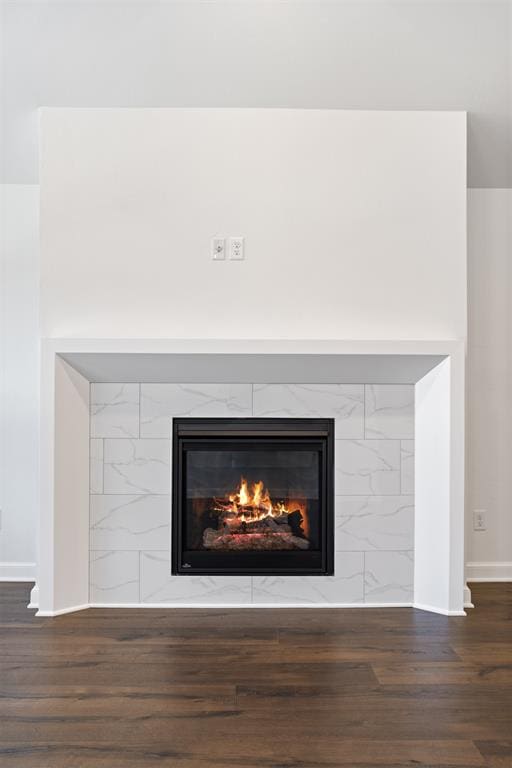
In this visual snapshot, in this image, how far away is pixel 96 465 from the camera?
10.4 feet

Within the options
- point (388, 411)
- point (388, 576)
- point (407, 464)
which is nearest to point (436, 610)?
point (388, 576)

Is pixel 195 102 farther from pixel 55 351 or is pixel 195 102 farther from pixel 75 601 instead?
pixel 75 601

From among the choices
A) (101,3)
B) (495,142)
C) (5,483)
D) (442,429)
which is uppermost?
(101,3)

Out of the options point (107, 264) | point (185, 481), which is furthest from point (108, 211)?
point (185, 481)

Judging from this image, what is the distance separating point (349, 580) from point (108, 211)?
208 cm

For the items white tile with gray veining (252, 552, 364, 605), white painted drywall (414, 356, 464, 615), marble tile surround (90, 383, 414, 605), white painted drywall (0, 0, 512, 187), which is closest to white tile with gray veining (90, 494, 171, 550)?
marble tile surround (90, 383, 414, 605)

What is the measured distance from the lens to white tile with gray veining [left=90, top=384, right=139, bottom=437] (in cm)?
319

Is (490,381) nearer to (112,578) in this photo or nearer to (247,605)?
(247,605)

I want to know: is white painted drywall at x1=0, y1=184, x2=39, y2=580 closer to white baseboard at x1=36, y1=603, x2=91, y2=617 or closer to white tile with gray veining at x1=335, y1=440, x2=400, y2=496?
white baseboard at x1=36, y1=603, x2=91, y2=617

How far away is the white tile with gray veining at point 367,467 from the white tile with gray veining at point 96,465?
1.14m

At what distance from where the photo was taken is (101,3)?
265 centimetres

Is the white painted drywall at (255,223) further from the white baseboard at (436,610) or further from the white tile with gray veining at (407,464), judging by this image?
the white baseboard at (436,610)

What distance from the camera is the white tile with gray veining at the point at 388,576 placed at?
3160mm

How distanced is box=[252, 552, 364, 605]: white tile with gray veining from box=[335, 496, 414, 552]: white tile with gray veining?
0.07m
